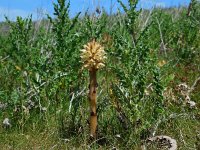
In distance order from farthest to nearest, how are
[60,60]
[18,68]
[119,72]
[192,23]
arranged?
1. [192,23]
2. [18,68]
3. [60,60]
4. [119,72]

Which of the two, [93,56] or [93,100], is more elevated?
[93,56]

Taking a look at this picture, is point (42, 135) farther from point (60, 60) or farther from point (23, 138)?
point (60, 60)

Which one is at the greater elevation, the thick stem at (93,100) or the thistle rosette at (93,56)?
the thistle rosette at (93,56)

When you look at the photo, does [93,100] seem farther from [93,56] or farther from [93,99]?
[93,56]

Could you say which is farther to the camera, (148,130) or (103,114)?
(103,114)

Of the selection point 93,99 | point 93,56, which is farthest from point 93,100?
point 93,56

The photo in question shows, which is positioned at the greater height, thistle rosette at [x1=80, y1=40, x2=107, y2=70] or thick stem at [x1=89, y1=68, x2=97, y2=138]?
thistle rosette at [x1=80, y1=40, x2=107, y2=70]

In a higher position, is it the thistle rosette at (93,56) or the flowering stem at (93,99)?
the thistle rosette at (93,56)

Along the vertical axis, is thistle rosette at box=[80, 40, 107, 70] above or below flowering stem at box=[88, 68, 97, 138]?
above

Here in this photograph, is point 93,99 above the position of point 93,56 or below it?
below

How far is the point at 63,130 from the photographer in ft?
10.4

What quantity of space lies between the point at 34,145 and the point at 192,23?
3791 millimetres

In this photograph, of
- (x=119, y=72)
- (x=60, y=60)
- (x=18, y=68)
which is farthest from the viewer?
(x=18, y=68)

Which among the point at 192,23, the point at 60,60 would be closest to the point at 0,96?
the point at 60,60
